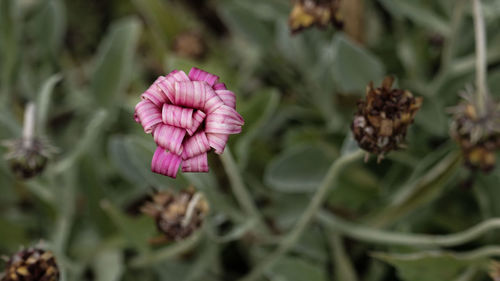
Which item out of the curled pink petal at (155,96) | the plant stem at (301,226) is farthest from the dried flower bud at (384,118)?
the curled pink petal at (155,96)

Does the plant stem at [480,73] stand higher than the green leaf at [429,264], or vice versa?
the plant stem at [480,73]

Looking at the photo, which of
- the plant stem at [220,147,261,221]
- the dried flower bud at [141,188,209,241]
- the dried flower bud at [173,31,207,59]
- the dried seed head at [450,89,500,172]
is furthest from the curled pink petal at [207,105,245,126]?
the dried flower bud at [173,31,207,59]

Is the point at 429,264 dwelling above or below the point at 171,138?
below

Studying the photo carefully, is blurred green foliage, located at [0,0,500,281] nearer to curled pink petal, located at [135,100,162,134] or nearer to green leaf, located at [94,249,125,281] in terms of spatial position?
green leaf, located at [94,249,125,281]

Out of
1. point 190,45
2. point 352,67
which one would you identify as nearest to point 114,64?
point 190,45

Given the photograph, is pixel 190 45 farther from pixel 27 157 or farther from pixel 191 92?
pixel 191 92

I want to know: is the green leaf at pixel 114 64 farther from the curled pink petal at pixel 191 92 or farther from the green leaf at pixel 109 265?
the curled pink petal at pixel 191 92
